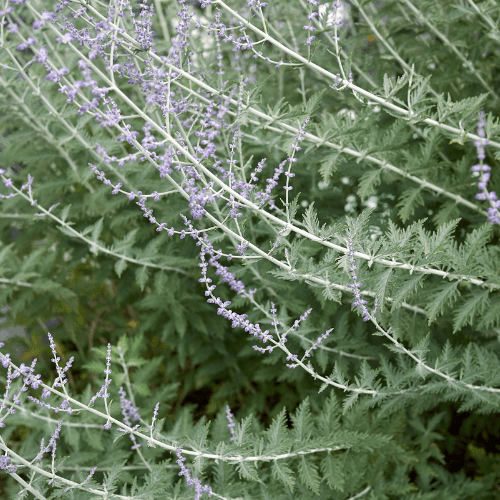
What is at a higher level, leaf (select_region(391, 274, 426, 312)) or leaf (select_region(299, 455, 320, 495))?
leaf (select_region(391, 274, 426, 312))

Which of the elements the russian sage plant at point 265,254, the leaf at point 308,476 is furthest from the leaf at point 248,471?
the leaf at point 308,476

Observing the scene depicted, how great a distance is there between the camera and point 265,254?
2236mm

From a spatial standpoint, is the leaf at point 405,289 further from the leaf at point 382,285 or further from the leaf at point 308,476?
the leaf at point 308,476

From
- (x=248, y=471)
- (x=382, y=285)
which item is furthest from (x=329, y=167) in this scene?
(x=248, y=471)

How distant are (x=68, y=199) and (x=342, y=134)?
246 cm

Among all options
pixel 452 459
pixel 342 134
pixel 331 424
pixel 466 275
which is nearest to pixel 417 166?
pixel 342 134

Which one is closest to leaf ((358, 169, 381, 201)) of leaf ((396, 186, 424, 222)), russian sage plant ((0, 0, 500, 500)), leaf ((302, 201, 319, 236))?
russian sage plant ((0, 0, 500, 500))

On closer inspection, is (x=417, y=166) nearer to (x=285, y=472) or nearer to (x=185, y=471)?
(x=285, y=472)

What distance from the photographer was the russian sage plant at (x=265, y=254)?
2.32 metres

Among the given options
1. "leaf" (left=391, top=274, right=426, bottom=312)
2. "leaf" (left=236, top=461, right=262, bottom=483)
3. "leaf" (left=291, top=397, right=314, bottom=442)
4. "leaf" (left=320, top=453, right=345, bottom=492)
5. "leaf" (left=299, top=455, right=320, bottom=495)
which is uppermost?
"leaf" (left=391, top=274, right=426, bottom=312)

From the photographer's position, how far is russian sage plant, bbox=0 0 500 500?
2324mm

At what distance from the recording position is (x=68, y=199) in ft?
13.9

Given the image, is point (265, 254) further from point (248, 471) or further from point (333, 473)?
point (333, 473)

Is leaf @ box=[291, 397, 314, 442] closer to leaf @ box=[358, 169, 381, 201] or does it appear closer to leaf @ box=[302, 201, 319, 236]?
leaf @ box=[302, 201, 319, 236]
